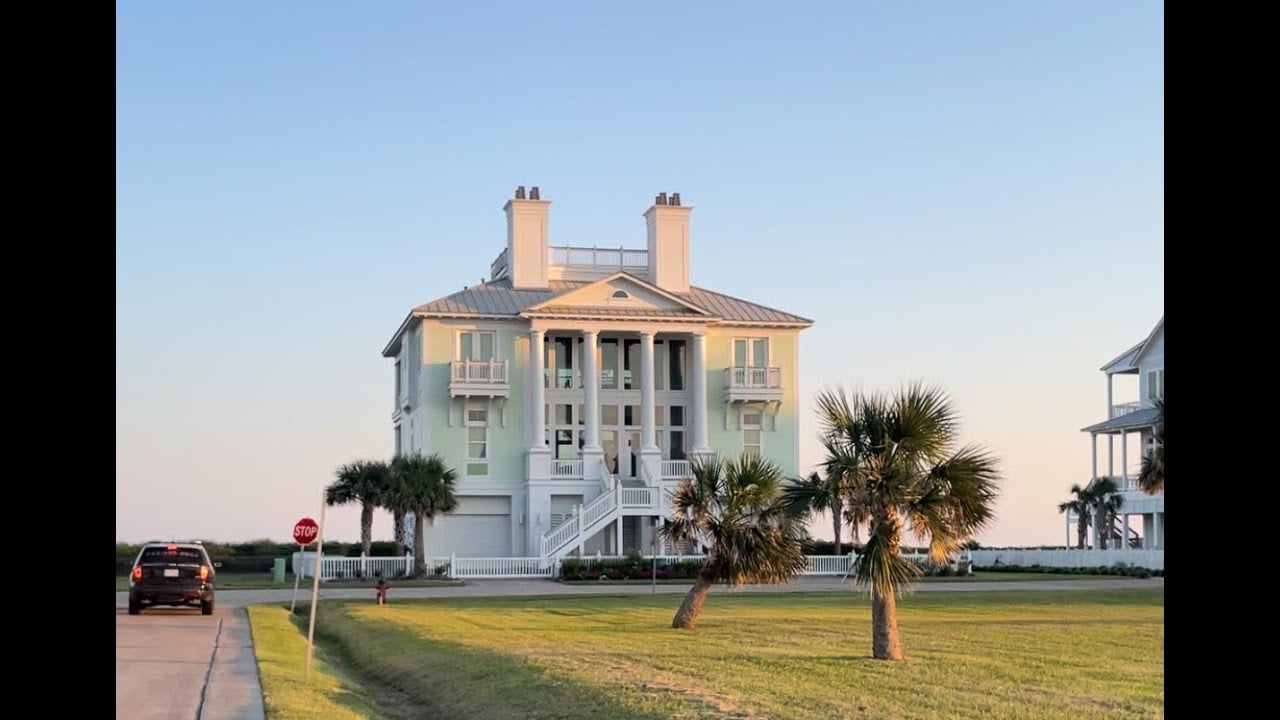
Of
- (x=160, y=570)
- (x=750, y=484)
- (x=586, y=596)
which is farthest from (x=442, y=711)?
(x=586, y=596)

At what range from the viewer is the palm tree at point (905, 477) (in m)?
20.2

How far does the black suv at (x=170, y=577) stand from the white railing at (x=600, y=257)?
122 ft

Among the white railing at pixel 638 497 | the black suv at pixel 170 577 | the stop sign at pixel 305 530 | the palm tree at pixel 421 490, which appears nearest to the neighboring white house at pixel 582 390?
the white railing at pixel 638 497

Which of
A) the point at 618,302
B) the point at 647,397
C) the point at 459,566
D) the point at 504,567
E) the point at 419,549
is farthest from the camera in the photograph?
the point at 647,397

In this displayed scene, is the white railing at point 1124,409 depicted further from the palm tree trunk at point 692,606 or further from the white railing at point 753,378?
the palm tree trunk at point 692,606

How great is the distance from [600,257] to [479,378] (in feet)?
32.9

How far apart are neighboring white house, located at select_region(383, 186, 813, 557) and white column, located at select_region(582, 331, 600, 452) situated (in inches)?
2.2

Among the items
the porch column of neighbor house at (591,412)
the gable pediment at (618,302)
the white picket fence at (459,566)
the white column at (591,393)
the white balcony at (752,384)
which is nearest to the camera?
the white picket fence at (459,566)

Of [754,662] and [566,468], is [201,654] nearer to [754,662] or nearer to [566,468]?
[754,662]

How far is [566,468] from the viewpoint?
6203 cm

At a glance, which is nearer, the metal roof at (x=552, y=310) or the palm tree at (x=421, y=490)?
the palm tree at (x=421, y=490)

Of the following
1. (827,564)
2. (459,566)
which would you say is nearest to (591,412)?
(459,566)

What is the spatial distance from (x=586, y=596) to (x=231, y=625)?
13697mm
